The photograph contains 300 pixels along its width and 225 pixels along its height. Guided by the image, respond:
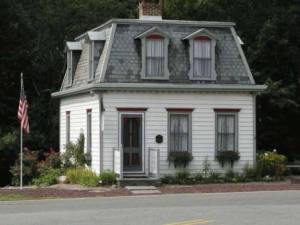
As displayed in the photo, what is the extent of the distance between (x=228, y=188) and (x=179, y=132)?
4183 mm

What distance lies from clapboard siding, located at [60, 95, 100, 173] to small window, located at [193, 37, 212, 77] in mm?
4539

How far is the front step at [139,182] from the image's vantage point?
90.1 feet

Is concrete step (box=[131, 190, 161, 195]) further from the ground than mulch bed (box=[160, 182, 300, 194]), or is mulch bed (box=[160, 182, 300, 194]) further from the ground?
mulch bed (box=[160, 182, 300, 194])

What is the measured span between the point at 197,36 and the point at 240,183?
6.48m

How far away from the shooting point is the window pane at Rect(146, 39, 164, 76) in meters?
29.5

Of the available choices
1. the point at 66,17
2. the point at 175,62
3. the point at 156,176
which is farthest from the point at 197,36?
the point at 66,17

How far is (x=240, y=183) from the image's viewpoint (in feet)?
95.2

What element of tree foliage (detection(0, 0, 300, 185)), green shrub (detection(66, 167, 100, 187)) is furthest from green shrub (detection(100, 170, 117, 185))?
tree foliage (detection(0, 0, 300, 185))

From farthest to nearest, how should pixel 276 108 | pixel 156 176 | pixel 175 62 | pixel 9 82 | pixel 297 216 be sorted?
pixel 9 82
pixel 276 108
pixel 175 62
pixel 156 176
pixel 297 216

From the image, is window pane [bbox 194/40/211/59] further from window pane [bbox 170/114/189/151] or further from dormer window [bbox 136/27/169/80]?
window pane [bbox 170/114/189/151]

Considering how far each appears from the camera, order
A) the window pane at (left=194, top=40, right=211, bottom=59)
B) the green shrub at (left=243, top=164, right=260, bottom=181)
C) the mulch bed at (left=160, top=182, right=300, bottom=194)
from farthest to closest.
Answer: the window pane at (left=194, top=40, right=211, bottom=59) → the green shrub at (left=243, top=164, right=260, bottom=181) → the mulch bed at (left=160, top=182, right=300, bottom=194)

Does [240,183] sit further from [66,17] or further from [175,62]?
[66,17]

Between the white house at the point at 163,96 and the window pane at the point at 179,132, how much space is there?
0.04 m

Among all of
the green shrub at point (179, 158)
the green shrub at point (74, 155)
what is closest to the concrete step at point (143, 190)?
the green shrub at point (179, 158)
